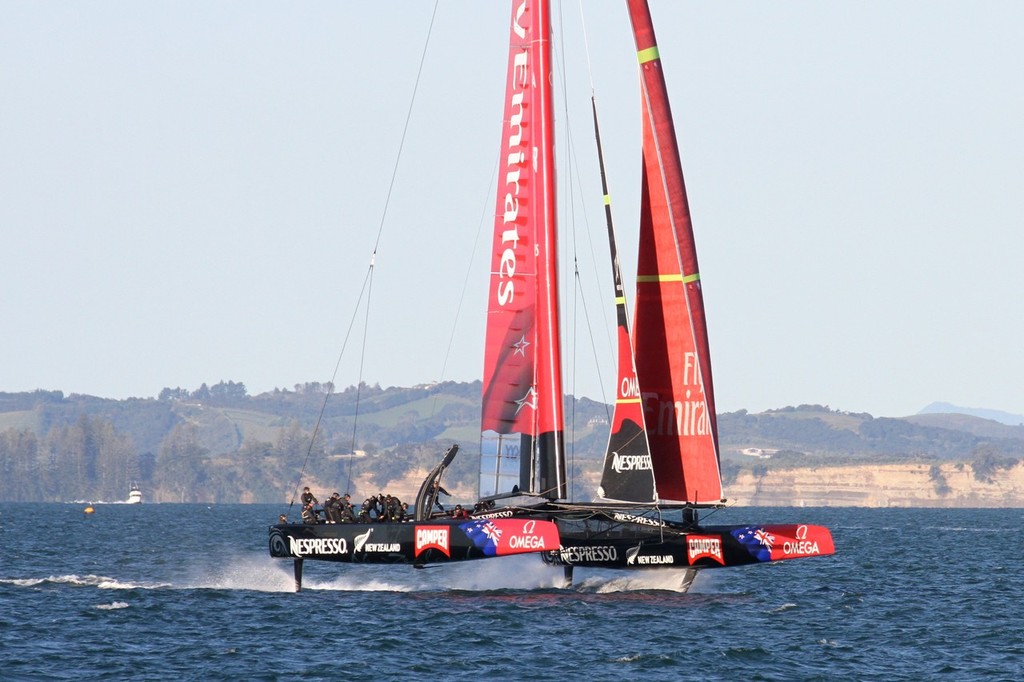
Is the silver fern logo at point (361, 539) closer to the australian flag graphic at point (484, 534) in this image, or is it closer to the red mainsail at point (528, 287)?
the australian flag graphic at point (484, 534)

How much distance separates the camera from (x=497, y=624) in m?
27.7

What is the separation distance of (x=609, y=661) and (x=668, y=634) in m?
3.16

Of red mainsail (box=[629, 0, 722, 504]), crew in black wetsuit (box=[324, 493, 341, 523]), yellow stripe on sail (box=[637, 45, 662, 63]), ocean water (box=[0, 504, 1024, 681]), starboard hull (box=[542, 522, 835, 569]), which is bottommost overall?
ocean water (box=[0, 504, 1024, 681])

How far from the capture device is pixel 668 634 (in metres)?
26.8

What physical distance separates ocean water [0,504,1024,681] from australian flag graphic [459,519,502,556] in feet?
3.98

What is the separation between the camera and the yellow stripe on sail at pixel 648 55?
101 ft

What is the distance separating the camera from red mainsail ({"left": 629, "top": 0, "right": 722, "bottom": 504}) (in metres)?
30.4

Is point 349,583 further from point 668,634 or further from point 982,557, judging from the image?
point 982,557

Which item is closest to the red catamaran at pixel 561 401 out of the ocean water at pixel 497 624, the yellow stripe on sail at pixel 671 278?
the yellow stripe on sail at pixel 671 278

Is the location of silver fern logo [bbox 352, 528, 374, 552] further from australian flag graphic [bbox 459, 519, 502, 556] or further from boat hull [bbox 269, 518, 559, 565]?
australian flag graphic [bbox 459, 519, 502, 556]

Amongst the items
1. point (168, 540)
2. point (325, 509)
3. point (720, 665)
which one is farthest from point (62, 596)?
point (168, 540)

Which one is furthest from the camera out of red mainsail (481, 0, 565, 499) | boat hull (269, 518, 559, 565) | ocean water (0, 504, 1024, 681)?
red mainsail (481, 0, 565, 499)

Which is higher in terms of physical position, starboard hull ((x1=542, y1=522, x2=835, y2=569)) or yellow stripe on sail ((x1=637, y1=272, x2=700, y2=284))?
yellow stripe on sail ((x1=637, y1=272, x2=700, y2=284))

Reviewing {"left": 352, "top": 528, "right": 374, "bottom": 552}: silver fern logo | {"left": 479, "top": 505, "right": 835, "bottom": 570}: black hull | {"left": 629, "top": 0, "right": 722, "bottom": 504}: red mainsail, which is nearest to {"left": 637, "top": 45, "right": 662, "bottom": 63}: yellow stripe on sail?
{"left": 629, "top": 0, "right": 722, "bottom": 504}: red mainsail
